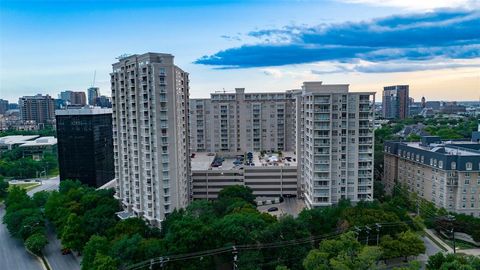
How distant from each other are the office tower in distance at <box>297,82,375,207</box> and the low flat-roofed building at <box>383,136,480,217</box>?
7.26 m

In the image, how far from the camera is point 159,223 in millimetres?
31844

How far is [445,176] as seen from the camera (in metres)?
33.9

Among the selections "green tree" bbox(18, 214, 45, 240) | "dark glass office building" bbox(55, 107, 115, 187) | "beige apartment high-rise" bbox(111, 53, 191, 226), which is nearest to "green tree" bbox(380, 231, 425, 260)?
"beige apartment high-rise" bbox(111, 53, 191, 226)

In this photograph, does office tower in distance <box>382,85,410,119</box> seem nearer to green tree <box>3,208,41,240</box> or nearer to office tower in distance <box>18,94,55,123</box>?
green tree <box>3,208,41,240</box>

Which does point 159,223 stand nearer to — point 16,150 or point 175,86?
point 175,86

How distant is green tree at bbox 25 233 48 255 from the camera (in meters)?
29.5

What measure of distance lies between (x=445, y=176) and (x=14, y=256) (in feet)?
136

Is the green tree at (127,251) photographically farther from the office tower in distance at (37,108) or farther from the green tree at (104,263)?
the office tower in distance at (37,108)

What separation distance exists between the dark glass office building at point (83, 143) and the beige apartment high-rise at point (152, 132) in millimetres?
14053

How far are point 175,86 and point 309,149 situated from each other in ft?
49.3

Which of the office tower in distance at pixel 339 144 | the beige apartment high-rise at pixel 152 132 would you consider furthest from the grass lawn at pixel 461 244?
the beige apartment high-rise at pixel 152 132

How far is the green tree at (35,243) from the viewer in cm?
2955

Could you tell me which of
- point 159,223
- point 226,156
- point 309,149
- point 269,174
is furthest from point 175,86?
point 226,156

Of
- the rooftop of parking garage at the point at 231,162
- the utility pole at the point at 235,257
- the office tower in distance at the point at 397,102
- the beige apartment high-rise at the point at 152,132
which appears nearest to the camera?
the utility pole at the point at 235,257
